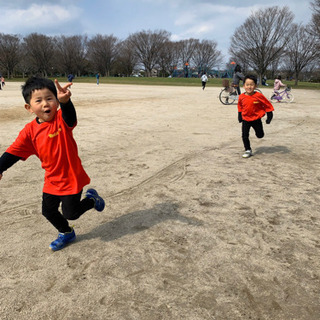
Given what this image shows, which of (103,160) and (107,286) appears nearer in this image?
(107,286)

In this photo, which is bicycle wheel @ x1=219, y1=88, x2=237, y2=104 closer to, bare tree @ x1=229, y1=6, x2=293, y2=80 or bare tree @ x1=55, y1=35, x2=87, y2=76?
bare tree @ x1=229, y1=6, x2=293, y2=80

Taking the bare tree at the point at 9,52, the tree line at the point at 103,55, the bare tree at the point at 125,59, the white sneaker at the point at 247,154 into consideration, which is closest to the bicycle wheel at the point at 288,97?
the white sneaker at the point at 247,154

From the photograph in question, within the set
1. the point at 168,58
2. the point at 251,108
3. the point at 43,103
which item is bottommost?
the point at 251,108

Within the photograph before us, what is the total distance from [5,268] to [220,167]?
11.8 ft

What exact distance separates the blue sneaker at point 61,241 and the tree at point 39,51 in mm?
79164

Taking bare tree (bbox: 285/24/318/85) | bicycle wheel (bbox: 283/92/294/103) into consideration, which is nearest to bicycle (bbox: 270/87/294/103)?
bicycle wheel (bbox: 283/92/294/103)

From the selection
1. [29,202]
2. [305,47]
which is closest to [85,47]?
[305,47]

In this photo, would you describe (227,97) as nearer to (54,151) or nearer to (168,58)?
(54,151)

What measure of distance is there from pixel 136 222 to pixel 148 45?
81005mm

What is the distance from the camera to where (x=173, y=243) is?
273cm

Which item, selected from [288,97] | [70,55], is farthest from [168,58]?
[288,97]

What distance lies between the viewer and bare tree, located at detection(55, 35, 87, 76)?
254 ft

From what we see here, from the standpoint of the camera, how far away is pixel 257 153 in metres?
5.77

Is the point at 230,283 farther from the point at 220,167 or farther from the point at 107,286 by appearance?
the point at 220,167
